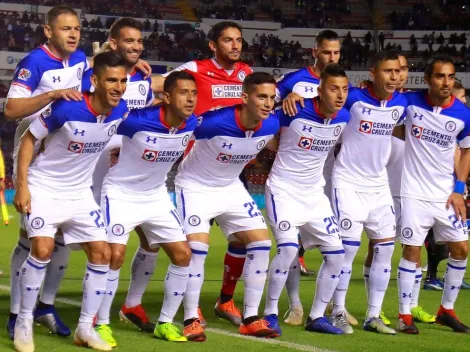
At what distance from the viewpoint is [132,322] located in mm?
7773

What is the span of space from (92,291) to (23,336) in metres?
0.59

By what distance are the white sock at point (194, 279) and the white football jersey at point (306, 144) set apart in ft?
3.22

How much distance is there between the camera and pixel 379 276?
26.3ft

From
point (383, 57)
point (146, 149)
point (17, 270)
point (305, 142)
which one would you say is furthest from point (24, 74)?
point (383, 57)

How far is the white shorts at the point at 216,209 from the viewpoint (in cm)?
751

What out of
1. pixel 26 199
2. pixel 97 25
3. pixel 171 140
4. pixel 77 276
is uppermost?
pixel 97 25

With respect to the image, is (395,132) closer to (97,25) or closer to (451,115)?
(451,115)

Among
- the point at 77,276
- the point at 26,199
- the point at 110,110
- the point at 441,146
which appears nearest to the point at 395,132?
the point at 441,146

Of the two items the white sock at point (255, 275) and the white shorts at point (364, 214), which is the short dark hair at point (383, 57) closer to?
the white shorts at point (364, 214)

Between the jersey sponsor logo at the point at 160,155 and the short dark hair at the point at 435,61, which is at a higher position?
the short dark hair at the point at 435,61

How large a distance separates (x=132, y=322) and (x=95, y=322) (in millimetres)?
782

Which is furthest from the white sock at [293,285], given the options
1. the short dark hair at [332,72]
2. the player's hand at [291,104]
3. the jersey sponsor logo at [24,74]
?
the jersey sponsor logo at [24,74]

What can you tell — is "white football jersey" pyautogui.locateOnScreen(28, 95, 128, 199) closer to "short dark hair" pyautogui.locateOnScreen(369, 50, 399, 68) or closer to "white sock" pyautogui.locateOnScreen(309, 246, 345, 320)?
"white sock" pyautogui.locateOnScreen(309, 246, 345, 320)

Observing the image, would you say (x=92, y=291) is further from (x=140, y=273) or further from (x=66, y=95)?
(x=66, y=95)
